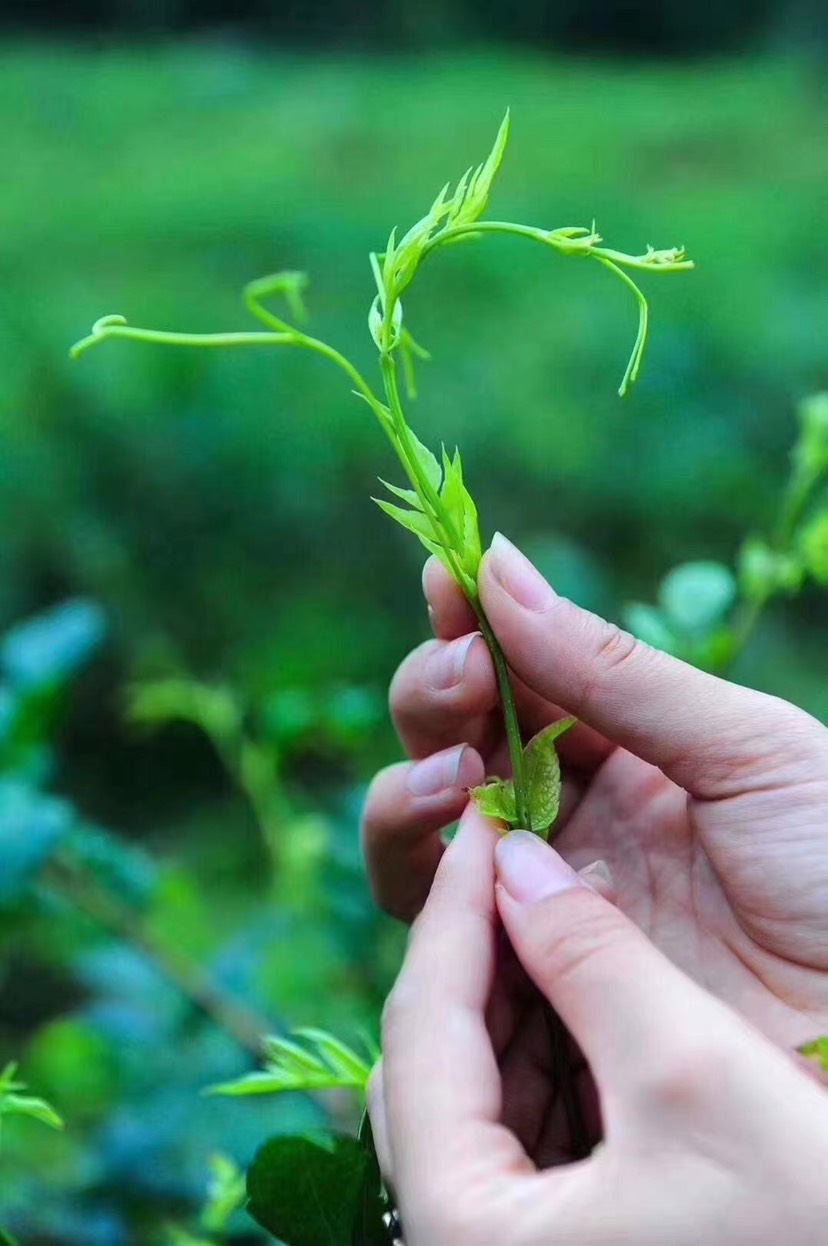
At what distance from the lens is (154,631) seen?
A: 5.03ft

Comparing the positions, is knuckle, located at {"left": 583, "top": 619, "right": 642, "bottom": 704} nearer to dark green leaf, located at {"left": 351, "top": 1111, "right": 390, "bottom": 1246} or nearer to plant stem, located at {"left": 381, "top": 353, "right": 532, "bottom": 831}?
plant stem, located at {"left": 381, "top": 353, "right": 532, "bottom": 831}

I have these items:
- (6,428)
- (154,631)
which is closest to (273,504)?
(154,631)

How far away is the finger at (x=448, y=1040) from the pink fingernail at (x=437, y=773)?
121 millimetres

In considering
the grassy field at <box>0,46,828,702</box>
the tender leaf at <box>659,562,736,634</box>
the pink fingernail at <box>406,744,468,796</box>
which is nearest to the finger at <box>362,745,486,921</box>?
the pink fingernail at <box>406,744,468,796</box>

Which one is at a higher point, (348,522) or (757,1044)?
(757,1044)

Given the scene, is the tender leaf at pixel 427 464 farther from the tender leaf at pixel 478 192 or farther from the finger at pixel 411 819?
the finger at pixel 411 819

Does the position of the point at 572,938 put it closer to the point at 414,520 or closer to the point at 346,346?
the point at 414,520

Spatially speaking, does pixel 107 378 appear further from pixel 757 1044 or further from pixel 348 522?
pixel 757 1044

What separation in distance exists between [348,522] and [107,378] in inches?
14.8

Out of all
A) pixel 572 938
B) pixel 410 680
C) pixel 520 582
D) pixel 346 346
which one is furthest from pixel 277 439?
pixel 572 938

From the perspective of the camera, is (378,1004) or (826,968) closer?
(826,968)

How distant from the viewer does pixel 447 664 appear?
2.16 feet

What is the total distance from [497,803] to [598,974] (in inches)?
4.6

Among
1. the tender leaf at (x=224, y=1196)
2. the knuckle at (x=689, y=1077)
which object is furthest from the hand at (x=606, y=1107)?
the tender leaf at (x=224, y=1196)
